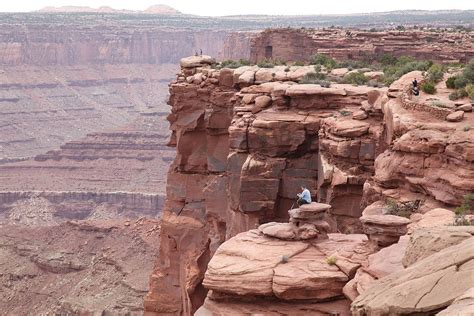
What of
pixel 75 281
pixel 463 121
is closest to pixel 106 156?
pixel 75 281

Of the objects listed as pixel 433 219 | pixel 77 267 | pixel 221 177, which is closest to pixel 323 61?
pixel 221 177

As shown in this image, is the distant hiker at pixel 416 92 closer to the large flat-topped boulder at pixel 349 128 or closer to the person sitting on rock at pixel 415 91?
the person sitting on rock at pixel 415 91

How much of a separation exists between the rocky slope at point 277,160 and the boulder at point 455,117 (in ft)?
0.74

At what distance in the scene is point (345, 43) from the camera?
53.7m

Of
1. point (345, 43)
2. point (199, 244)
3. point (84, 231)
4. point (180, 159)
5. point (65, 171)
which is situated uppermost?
point (345, 43)

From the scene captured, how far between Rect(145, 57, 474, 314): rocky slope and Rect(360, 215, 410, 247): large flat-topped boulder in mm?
19

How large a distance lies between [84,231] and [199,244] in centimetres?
3793

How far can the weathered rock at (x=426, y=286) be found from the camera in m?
13.4

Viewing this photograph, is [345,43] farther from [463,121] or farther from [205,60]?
[463,121]

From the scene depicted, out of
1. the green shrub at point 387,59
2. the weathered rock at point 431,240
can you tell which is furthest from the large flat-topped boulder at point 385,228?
the green shrub at point 387,59

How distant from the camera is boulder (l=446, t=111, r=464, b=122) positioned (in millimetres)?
24034

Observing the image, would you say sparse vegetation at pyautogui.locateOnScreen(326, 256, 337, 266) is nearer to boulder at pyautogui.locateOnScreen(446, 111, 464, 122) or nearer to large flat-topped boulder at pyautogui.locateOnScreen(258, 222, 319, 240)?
large flat-topped boulder at pyautogui.locateOnScreen(258, 222, 319, 240)

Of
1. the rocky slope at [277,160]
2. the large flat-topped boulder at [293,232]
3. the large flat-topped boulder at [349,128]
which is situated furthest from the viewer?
the large flat-topped boulder at [349,128]

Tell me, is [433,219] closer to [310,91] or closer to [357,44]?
[310,91]
